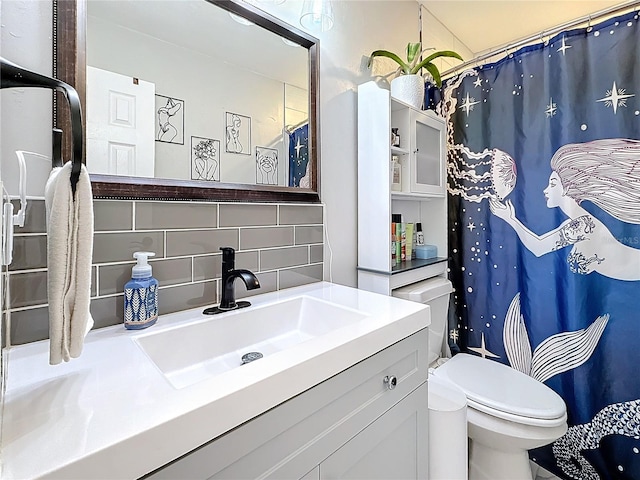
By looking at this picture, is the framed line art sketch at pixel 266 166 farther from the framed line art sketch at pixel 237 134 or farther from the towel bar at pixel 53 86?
the towel bar at pixel 53 86

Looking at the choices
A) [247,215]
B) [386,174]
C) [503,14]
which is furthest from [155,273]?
[503,14]

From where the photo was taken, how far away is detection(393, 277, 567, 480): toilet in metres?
1.09

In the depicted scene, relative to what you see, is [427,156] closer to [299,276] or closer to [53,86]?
[299,276]

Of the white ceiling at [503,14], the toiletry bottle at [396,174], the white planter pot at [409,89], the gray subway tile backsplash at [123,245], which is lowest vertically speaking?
the gray subway tile backsplash at [123,245]

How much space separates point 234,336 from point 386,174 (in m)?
0.85

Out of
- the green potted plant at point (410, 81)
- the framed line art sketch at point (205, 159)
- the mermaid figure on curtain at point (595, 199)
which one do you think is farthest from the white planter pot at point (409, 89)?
the framed line art sketch at point (205, 159)

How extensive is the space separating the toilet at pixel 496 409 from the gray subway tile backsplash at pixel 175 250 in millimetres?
521

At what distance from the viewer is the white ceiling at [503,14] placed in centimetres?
177

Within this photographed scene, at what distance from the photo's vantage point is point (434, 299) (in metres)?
1.45

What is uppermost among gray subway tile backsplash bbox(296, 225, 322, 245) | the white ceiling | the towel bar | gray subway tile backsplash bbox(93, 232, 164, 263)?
the white ceiling

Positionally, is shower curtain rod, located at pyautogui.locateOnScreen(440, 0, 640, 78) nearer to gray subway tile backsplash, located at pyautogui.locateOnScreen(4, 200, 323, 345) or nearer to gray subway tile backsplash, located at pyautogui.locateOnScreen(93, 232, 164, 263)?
gray subway tile backsplash, located at pyautogui.locateOnScreen(4, 200, 323, 345)

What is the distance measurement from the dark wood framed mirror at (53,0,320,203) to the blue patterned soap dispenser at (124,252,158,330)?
0.58 feet

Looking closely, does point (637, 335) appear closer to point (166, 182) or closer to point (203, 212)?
point (203, 212)

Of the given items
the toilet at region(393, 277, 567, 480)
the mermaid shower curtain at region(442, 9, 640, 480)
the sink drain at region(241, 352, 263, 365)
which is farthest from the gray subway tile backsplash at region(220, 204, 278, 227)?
the mermaid shower curtain at region(442, 9, 640, 480)
